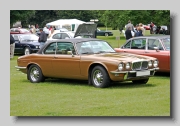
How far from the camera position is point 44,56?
14.1 meters

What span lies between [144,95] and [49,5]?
13.7 feet

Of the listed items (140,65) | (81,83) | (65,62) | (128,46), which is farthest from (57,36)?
(140,65)

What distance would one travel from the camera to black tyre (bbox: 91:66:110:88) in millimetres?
12617

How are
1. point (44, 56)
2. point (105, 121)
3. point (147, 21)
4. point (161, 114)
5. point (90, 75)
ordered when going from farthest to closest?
point (147, 21), point (44, 56), point (90, 75), point (161, 114), point (105, 121)

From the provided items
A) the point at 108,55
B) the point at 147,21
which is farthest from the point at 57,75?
the point at 147,21

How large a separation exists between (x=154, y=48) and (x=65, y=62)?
331 cm

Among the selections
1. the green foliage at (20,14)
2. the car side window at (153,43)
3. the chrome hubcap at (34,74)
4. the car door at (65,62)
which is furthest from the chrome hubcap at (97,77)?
the car side window at (153,43)

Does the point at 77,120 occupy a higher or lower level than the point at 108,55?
lower

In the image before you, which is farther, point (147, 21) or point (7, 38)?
point (147, 21)

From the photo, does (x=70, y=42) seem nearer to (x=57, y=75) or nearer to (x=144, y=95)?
(x=57, y=75)

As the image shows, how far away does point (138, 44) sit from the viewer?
16.2m

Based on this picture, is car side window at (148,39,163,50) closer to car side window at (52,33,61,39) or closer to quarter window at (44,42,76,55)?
quarter window at (44,42,76,55)

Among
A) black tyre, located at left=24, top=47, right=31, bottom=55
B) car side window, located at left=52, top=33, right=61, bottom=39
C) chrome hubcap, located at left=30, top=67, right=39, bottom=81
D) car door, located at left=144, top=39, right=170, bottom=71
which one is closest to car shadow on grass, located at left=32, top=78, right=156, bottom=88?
chrome hubcap, located at left=30, top=67, right=39, bottom=81

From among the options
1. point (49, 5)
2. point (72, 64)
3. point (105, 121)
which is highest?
point (49, 5)
